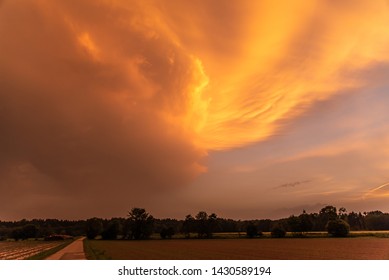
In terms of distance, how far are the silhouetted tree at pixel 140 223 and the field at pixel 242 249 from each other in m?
0.19

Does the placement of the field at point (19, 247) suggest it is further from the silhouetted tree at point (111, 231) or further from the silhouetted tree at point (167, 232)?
the silhouetted tree at point (167, 232)

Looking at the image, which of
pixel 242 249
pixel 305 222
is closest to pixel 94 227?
pixel 242 249

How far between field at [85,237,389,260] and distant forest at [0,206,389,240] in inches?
7.2

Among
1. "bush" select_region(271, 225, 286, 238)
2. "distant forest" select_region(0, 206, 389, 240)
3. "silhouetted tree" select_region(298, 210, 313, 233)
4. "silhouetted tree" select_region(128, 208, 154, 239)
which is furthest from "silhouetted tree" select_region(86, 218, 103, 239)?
"silhouetted tree" select_region(298, 210, 313, 233)

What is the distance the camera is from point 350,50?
682 cm

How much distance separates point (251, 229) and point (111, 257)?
2.99 m

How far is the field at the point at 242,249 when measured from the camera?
21.5 feet

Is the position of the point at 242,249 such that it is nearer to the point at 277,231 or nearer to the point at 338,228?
the point at 277,231

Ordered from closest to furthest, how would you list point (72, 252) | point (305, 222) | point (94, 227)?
point (94, 227) → point (305, 222) → point (72, 252)

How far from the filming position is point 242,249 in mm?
7617

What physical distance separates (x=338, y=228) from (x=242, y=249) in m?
1.84

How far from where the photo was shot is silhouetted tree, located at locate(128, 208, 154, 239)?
7680 millimetres

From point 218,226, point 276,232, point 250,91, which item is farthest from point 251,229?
point 250,91
